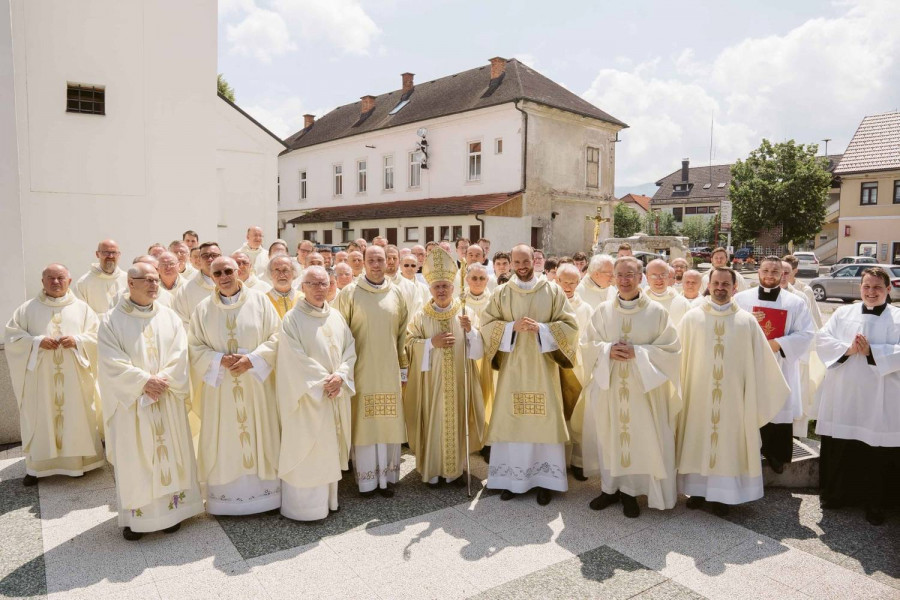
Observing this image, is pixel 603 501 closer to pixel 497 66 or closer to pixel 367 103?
pixel 497 66

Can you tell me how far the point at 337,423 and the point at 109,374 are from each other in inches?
71.1

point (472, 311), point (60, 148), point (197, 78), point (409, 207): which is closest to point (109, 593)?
point (472, 311)

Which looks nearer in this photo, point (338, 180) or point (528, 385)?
point (528, 385)

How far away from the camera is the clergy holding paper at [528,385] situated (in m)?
5.86

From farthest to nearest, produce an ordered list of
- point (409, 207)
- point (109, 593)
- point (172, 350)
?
point (409, 207) < point (172, 350) < point (109, 593)

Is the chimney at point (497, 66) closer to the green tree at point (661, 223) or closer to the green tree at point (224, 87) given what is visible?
the green tree at point (224, 87)

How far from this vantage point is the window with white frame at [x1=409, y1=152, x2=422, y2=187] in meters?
32.6

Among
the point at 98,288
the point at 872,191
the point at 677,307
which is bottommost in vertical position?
the point at 677,307

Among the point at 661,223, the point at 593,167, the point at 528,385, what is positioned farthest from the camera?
the point at 661,223

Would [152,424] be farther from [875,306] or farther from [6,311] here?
[875,306]

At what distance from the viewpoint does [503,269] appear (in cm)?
906

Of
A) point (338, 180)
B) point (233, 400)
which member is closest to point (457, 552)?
point (233, 400)

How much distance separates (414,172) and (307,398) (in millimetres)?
28537

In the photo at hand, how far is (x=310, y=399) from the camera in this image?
17.4 feet
